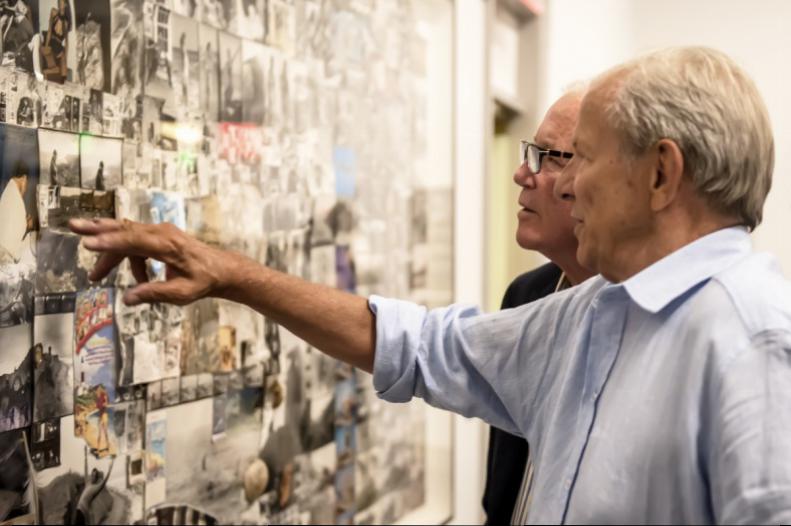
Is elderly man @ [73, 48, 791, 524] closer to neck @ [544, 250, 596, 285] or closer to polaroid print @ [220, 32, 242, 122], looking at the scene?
neck @ [544, 250, 596, 285]

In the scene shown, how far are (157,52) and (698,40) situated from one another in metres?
1.79

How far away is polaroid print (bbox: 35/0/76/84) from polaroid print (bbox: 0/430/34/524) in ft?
1.81

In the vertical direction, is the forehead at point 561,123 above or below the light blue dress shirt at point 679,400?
above

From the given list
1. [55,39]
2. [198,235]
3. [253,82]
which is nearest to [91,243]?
[55,39]

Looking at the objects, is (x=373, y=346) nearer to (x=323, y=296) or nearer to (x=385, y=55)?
(x=323, y=296)

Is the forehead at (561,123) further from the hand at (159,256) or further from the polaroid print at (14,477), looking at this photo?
the polaroid print at (14,477)

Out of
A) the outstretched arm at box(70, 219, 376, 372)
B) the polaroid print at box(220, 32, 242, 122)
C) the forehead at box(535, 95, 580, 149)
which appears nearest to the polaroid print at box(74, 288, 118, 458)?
the outstretched arm at box(70, 219, 376, 372)

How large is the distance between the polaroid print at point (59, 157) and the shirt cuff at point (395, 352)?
0.53 metres

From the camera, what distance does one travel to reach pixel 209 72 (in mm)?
1555

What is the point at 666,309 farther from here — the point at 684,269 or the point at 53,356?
the point at 53,356

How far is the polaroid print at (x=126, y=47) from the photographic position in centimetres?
134

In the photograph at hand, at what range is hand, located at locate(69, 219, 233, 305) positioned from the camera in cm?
99

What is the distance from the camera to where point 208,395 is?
1.59 meters

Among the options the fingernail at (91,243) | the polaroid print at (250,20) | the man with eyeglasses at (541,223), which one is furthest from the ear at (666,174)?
the polaroid print at (250,20)
